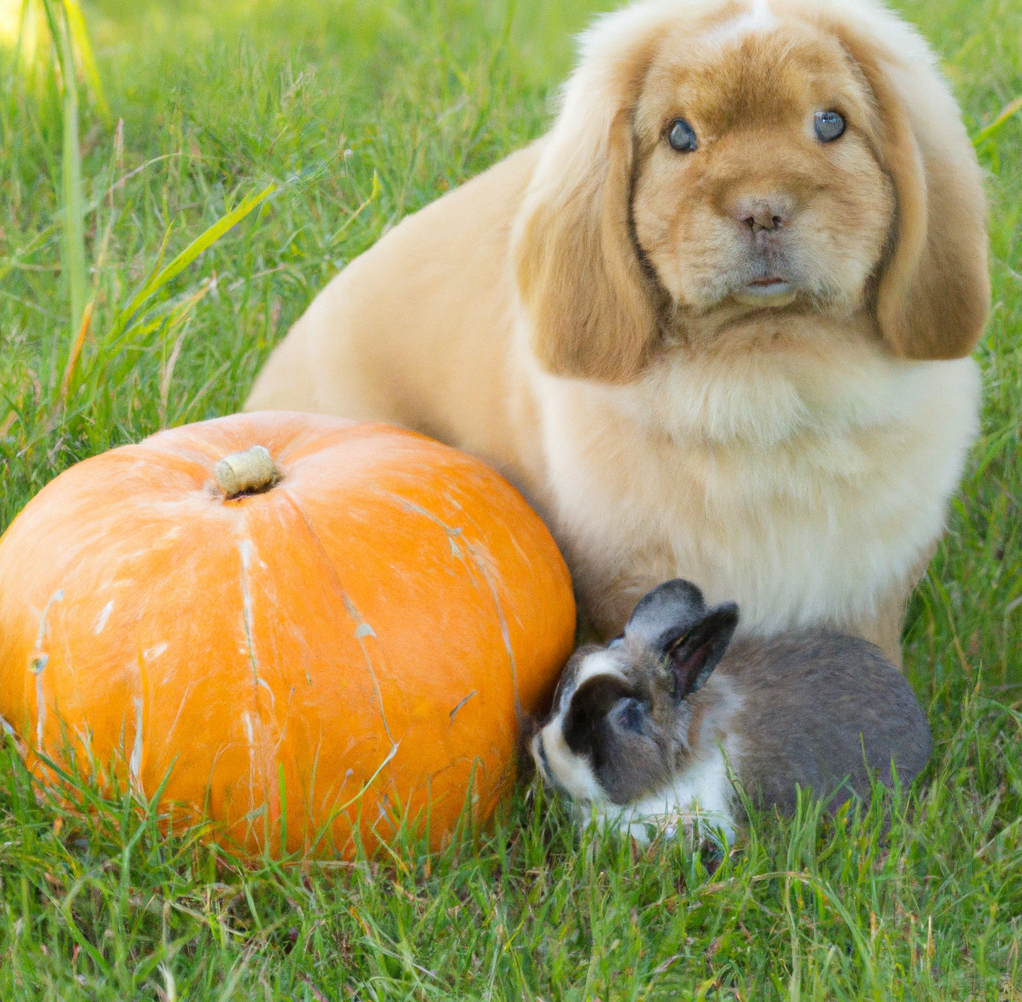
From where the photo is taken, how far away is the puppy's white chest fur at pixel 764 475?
2.10 metres

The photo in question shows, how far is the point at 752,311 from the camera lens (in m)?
2.03

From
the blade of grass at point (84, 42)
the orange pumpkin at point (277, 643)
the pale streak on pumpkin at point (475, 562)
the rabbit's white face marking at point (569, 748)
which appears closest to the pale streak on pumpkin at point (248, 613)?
the orange pumpkin at point (277, 643)

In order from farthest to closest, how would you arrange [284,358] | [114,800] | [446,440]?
1. [284,358]
2. [446,440]
3. [114,800]

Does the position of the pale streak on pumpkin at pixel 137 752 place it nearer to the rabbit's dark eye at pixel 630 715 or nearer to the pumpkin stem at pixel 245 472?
the pumpkin stem at pixel 245 472

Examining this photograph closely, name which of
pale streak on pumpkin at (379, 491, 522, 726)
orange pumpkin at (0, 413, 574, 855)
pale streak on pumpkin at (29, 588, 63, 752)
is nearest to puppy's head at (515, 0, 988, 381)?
pale streak on pumpkin at (379, 491, 522, 726)

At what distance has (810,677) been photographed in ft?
7.32

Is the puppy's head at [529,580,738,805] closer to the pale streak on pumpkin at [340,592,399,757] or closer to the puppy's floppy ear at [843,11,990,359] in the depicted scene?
the pale streak on pumpkin at [340,592,399,757]

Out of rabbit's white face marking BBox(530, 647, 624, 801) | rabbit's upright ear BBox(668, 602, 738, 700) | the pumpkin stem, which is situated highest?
the pumpkin stem

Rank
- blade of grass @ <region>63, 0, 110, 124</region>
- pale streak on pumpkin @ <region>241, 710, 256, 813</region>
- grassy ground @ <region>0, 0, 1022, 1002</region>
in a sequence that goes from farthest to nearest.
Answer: blade of grass @ <region>63, 0, 110, 124</region> < pale streak on pumpkin @ <region>241, 710, 256, 813</region> < grassy ground @ <region>0, 0, 1022, 1002</region>

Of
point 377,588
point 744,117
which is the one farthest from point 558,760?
point 744,117

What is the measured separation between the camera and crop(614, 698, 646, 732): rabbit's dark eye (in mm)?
2047

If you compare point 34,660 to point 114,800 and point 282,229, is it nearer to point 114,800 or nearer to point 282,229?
point 114,800

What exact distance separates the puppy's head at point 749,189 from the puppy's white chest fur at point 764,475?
0.09m

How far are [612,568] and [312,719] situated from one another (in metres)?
0.71
